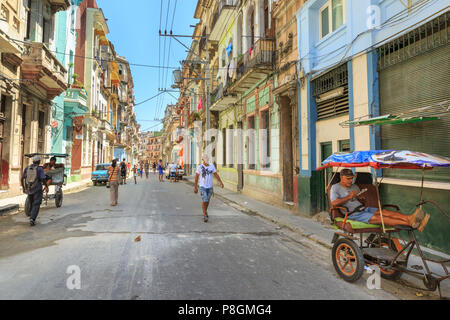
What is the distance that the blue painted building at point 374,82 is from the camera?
16.9ft

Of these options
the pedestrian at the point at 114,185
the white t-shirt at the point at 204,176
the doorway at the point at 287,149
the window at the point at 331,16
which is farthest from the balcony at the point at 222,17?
the white t-shirt at the point at 204,176

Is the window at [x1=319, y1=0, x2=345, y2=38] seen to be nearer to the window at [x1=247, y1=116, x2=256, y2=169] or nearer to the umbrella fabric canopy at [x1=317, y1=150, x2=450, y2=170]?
the umbrella fabric canopy at [x1=317, y1=150, x2=450, y2=170]

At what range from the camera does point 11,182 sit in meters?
12.9

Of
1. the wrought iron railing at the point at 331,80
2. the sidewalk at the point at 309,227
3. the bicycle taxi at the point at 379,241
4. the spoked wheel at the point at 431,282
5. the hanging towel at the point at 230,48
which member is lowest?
the sidewalk at the point at 309,227

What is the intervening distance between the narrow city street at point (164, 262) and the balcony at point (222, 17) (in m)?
13.8

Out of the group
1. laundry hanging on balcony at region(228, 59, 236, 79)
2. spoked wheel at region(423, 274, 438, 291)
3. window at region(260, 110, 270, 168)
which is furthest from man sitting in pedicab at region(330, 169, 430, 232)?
laundry hanging on balcony at region(228, 59, 236, 79)

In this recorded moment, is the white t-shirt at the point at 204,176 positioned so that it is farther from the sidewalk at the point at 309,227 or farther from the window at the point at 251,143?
the window at the point at 251,143

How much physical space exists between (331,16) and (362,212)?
23.2 ft

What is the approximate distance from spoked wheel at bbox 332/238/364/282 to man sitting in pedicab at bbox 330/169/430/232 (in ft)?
1.43

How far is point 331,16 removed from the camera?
8797 millimetres

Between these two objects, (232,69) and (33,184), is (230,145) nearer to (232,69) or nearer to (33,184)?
(232,69)

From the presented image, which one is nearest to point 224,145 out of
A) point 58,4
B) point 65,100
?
point 65,100

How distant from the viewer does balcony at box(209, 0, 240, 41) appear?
54.0ft

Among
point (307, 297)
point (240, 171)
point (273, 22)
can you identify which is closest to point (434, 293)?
point (307, 297)
